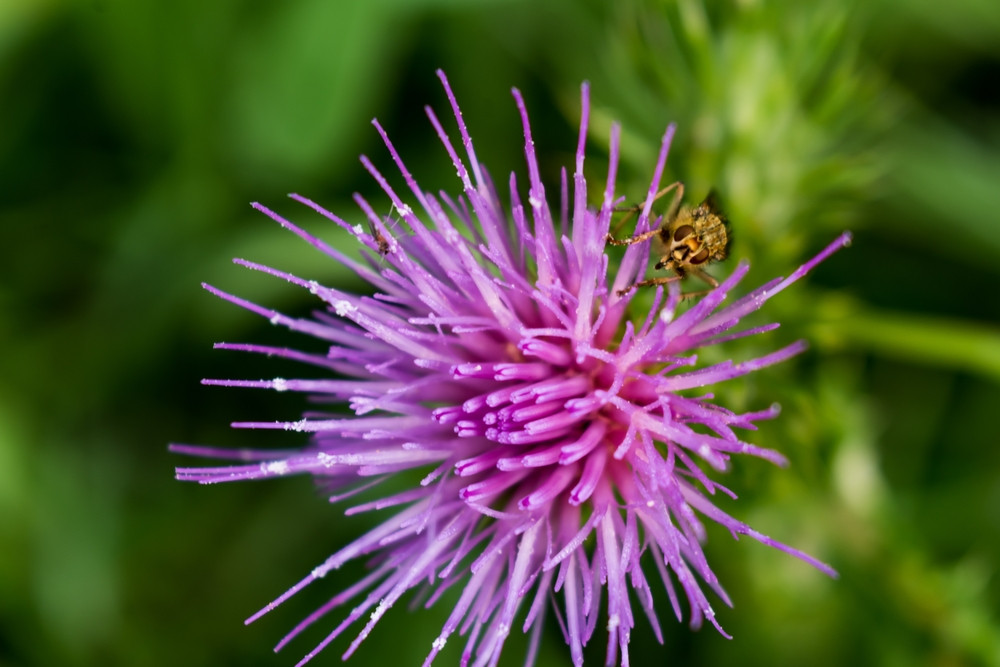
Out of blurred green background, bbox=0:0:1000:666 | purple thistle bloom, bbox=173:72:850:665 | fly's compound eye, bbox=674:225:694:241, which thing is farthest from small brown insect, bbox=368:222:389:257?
blurred green background, bbox=0:0:1000:666

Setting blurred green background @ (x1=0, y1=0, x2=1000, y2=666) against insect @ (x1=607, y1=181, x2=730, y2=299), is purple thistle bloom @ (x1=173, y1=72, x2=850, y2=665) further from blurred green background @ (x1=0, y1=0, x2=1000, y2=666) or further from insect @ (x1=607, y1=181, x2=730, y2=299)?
blurred green background @ (x1=0, y1=0, x2=1000, y2=666)

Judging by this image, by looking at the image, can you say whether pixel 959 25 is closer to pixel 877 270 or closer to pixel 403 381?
pixel 877 270

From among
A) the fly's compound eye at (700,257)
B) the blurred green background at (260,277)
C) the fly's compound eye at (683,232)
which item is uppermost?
the fly's compound eye at (683,232)

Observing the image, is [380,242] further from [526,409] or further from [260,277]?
[260,277]

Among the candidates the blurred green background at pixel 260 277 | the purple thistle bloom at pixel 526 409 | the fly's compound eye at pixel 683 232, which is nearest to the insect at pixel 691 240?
the fly's compound eye at pixel 683 232

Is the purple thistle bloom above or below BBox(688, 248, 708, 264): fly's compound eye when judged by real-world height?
below

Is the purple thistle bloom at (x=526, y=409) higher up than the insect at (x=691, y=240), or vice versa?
the insect at (x=691, y=240)

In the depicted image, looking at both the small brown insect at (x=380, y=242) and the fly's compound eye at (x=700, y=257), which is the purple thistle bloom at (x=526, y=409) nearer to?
the small brown insect at (x=380, y=242)
